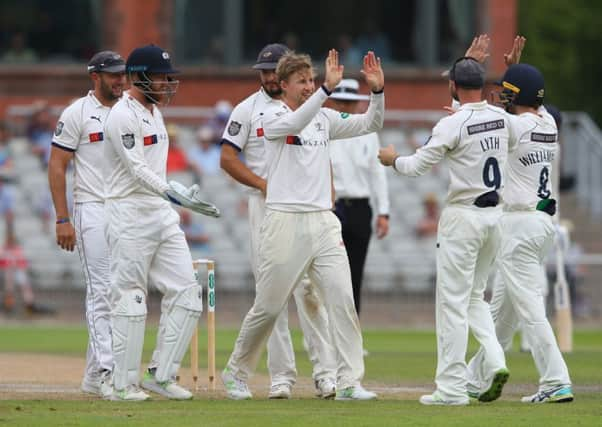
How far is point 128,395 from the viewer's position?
1056cm

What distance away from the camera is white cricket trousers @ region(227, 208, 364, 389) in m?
10.5

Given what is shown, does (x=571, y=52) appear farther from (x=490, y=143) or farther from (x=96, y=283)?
(x=490, y=143)

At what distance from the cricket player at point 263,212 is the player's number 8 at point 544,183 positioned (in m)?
1.88

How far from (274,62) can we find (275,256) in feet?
5.74

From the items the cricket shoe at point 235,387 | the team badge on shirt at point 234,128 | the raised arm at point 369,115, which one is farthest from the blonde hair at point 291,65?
the cricket shoe at point 235,387

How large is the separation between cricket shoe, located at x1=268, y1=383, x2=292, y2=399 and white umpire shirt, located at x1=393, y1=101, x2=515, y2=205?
1.98m

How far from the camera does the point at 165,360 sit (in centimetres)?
1066

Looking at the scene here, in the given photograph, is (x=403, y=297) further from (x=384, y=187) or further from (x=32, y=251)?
(x=384, y=187)

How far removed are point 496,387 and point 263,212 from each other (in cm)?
238

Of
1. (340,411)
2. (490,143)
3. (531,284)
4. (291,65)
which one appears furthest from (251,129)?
(340,411)

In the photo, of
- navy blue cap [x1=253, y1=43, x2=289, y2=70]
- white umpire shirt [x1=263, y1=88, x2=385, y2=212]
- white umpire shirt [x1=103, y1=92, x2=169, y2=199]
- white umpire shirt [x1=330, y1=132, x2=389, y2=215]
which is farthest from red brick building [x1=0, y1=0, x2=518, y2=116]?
white umpire shirt [x1=263, y1=88, x2=385, y2=212]

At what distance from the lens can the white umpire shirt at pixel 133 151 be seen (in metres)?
10.4

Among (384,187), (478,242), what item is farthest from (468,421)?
(384,187)

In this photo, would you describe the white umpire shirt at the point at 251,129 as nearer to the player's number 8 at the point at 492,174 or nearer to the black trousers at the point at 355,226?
the player's number 8 at the point at 492,174
